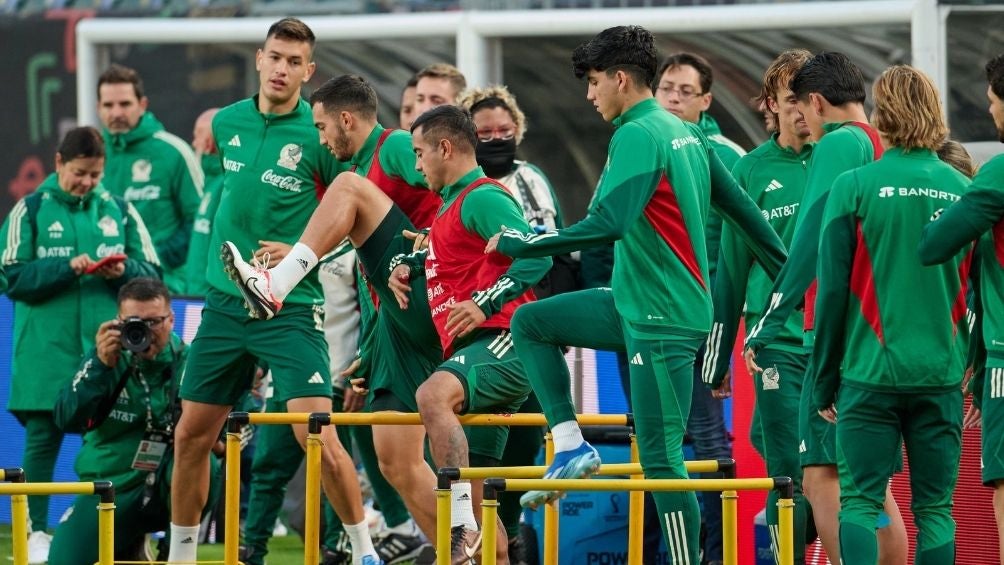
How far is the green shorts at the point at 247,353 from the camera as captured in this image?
853 cm

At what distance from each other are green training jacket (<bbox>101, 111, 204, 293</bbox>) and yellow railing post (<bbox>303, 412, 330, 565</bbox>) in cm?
444

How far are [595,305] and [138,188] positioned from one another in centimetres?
573

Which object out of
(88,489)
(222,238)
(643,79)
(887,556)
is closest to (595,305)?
(643,79)

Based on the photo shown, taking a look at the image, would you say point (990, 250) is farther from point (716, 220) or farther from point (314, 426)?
point (314, 426)

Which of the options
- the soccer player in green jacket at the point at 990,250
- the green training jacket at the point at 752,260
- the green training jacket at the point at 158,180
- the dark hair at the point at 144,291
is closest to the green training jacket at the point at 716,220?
the green training jacket at the point at 752,260

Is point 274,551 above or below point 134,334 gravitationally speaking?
below

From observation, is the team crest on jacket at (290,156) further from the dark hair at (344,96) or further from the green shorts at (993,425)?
the green shorts at (993,425)

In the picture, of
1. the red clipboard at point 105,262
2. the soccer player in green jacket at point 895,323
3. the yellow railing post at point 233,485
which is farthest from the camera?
the red clipboard at point 105,262

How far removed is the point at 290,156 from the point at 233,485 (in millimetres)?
1640

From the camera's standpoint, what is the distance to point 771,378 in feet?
25.0

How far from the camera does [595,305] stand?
6906 millimetres

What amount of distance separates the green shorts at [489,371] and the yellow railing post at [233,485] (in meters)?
0.92

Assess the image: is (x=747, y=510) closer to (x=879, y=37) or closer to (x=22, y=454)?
(x=879, y=37)

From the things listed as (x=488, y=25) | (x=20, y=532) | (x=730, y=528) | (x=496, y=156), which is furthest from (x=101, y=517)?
(x=488, y=25)
